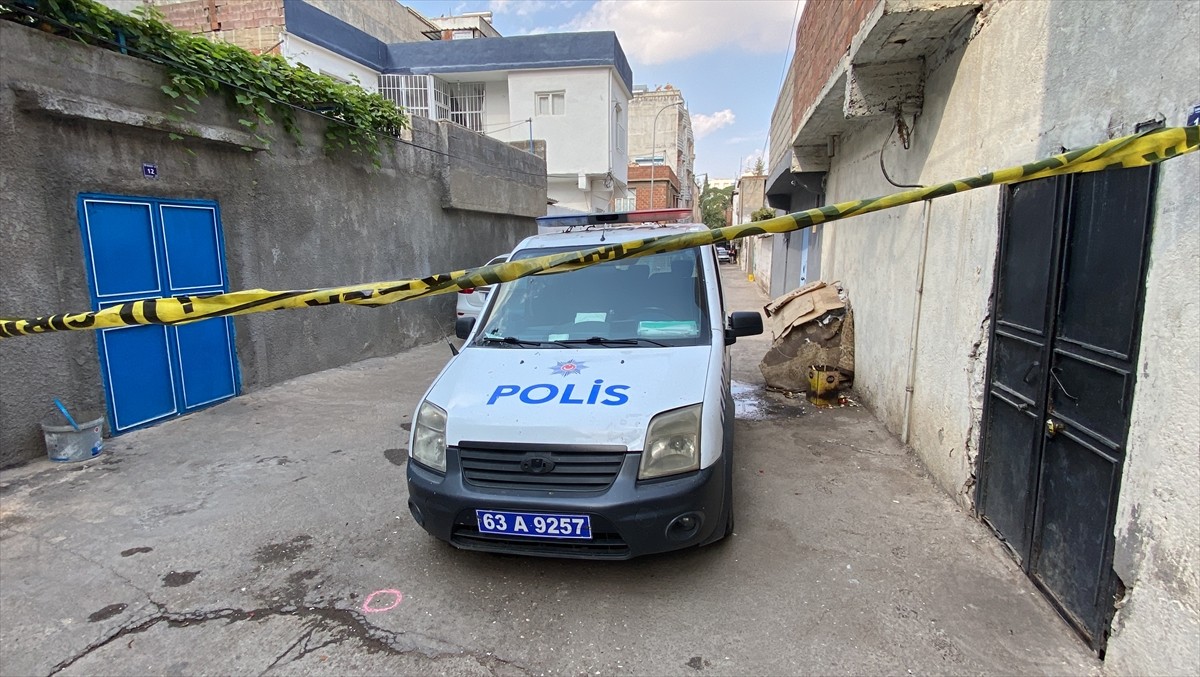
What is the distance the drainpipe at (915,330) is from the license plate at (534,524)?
342 centimetres

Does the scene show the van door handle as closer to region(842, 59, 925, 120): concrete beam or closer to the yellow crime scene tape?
the yellow crime scene tape

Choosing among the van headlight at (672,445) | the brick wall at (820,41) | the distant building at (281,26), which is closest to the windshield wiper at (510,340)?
the van headlight at (672,445)

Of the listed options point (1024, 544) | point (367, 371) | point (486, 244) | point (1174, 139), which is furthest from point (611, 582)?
point (486, 244)

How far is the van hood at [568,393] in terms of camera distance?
9.17 ft

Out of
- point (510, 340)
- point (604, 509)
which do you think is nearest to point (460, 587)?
point (604, 509)

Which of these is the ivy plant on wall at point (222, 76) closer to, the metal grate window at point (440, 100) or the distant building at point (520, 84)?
the distant building at point (520, 84)

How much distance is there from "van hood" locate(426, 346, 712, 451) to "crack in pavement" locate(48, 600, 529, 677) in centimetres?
94

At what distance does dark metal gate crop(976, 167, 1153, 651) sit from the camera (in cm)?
235

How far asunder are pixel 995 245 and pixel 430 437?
3.46m

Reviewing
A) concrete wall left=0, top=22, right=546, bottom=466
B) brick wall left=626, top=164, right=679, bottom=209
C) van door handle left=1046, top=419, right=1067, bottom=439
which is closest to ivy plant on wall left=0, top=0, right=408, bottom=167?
concrete wall left=0, top=22, right=546, bottom=466

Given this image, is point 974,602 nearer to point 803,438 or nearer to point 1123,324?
point 1123,324

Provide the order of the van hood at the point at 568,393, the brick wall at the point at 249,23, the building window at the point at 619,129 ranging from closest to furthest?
the van hood at the point at 568,393
the brick wall at the point at 249,23
the building window at the point at 619,129

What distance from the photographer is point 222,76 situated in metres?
5.97

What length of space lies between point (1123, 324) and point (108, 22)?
24.9ft
